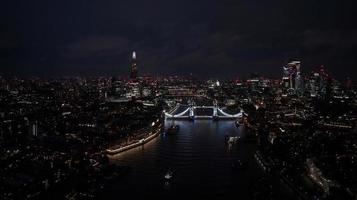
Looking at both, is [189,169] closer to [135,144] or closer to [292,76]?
[135,144]

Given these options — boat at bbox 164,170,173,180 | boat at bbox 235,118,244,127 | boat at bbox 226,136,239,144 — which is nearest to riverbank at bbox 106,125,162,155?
boat at bbox 226,136,239,144

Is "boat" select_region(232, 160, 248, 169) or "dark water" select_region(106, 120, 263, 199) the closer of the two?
"dark water" select_region(106, 120, 263, 199)

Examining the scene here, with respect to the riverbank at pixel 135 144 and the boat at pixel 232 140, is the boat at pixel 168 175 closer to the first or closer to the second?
the riverbank at pixel 135 144

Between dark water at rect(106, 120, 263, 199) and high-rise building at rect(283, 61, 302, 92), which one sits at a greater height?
high-rise building at rect(283, 61, 302, 92)

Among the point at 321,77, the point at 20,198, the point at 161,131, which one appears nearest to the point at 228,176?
the point at 20,198

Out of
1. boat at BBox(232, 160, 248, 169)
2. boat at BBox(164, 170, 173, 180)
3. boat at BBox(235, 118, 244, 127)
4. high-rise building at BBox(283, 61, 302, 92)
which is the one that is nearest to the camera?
boat at BBox(164, 170, 173, 180)

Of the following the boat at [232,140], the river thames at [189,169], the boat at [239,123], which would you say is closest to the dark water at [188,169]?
the river thames at [189,169]

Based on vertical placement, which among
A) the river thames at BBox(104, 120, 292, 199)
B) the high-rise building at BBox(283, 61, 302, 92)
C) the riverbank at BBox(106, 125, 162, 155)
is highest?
the high-rise building at BBox(283, 61, 302, 92)

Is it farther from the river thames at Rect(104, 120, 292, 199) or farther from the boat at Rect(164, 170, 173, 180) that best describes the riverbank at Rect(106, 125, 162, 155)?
the boat at Rect(164, 170, 173, 180)

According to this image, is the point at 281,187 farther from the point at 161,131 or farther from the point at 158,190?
the point at 161,131

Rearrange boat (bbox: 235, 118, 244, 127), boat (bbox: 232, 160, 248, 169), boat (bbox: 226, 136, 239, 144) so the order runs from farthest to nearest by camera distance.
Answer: boat (bbox: 235, 118, 244, 127) < boat (bbox: 226, 136, 239, 144) < boat (bbox: 232, 160, 248, 169)
